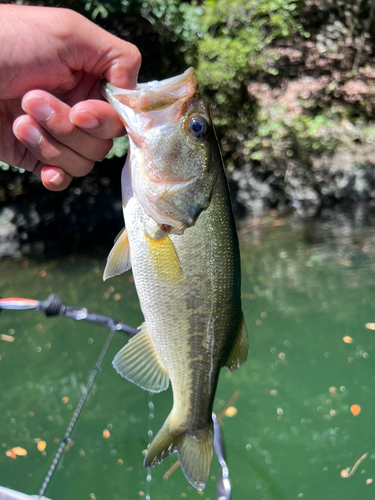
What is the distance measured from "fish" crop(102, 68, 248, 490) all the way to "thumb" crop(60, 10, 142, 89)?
9 cm

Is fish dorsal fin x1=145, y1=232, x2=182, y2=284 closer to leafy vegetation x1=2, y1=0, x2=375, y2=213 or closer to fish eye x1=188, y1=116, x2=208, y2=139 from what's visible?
fish eye x1=188, y1=116, x2=208, y2=139

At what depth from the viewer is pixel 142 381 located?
1555 mm

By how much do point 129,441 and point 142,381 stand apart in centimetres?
184

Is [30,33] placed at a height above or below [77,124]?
above

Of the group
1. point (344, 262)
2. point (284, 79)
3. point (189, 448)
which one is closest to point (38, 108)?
point (189, 448)

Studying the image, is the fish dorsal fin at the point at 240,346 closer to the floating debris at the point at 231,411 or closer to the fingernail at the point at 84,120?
the fingernail at the point at 84,120

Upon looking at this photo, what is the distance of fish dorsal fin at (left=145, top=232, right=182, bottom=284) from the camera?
4.60 feet

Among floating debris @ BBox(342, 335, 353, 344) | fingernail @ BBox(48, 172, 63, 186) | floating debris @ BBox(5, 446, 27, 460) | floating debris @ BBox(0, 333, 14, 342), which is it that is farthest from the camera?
floating debris @ BBox(0, 333, 14, 342)

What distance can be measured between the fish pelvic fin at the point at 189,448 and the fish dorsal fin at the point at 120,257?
659 mm

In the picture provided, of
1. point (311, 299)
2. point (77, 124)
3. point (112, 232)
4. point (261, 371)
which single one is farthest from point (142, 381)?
point (112, 232)

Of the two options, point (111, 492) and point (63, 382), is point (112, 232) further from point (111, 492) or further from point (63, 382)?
point (111, 492)

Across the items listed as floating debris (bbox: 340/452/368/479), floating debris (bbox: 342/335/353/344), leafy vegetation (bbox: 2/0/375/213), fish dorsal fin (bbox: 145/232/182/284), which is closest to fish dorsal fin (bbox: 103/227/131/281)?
fish dorsal fin (bbox: 145/232/182/284)

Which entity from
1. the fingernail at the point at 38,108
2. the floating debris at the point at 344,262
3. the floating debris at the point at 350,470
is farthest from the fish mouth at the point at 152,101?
the floating debris at the point at 344,262

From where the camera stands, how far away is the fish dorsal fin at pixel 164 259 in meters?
1.40
